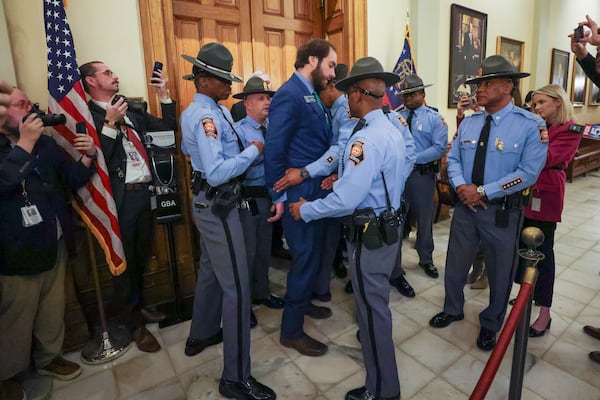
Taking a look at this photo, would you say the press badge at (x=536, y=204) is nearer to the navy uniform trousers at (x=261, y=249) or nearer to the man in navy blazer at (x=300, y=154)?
the man in navy blazer at (x=300, y=154)

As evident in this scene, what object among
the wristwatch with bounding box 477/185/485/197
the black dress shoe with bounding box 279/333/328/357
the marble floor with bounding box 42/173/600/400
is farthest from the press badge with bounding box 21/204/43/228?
the wristwatch with bounding box 477/185/485/197

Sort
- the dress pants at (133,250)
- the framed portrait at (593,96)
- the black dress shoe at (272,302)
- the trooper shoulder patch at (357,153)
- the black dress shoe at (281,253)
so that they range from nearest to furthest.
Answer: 1. the trooper shoulder patch at (357,153)
2. the dress pants at (133,250)
3. the black dress shoe at (272,302)
4. the black dress shoe at (281,253)
5. the framed portrait at (593,96)

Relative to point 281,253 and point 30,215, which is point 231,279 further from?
point 281,253

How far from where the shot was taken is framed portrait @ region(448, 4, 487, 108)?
4562mm

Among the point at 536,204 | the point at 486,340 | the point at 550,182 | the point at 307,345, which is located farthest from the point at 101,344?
the point at 550,182

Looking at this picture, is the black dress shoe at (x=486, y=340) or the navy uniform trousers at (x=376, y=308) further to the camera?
the black dress shoe at (x=486, y=340)

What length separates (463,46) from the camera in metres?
4.71

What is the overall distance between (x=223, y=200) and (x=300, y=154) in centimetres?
52

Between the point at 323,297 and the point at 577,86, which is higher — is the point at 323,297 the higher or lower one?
the lower one

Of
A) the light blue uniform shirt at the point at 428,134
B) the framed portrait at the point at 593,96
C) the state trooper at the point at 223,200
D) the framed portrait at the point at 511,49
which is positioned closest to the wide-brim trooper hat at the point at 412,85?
the light blue uniform shirt at the point at 428,134

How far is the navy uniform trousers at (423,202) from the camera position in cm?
313

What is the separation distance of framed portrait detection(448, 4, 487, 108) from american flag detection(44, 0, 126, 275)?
424 centimetres

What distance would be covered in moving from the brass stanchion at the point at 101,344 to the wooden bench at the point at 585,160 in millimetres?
7915

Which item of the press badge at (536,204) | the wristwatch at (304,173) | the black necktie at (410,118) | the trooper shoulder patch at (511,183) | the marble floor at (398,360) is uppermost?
the black necktie at (410,118)
